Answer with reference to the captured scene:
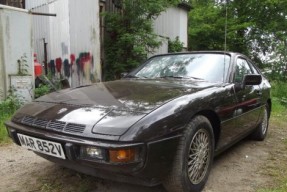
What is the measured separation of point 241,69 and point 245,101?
58 cm

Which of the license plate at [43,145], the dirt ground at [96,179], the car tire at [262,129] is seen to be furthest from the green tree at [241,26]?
the license plate at [43,145]

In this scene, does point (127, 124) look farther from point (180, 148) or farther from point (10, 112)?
point (10, 112)

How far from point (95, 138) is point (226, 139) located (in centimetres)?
169

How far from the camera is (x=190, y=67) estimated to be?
3.88 metres

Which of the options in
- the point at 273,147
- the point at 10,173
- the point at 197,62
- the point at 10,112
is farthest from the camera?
the point at 10,112

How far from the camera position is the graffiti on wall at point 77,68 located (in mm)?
8594

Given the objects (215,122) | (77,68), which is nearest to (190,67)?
(215,122)

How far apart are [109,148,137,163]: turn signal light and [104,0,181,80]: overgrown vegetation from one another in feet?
23.4

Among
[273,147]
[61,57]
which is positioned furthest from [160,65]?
[61,57]

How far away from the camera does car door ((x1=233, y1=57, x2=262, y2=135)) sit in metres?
3.66

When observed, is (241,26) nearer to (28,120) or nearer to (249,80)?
(249,80)

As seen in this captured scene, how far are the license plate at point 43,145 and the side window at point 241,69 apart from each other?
89.3 inches

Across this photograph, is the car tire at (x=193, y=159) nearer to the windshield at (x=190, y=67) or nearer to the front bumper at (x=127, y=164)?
the front bumper at (x=127, y=164)

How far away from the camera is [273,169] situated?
3682 millimetres
